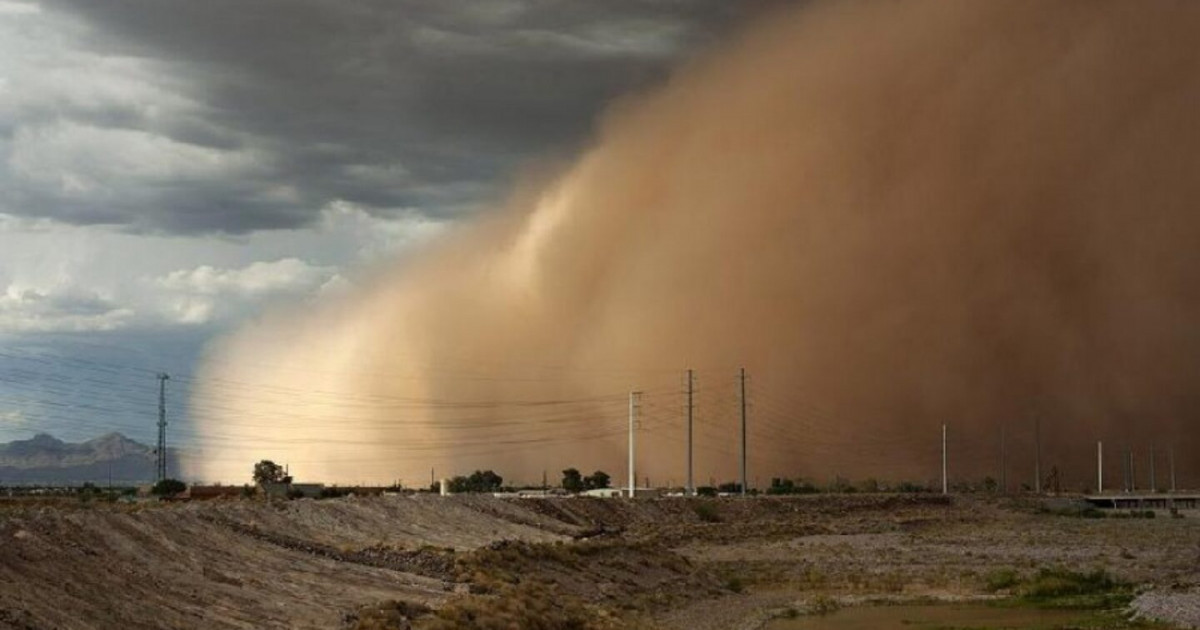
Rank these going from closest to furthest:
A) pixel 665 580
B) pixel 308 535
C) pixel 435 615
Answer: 1. pixel 435 615
2. pixel 308 535
3. pixel 665 580

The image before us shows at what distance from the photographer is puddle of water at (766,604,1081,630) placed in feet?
131

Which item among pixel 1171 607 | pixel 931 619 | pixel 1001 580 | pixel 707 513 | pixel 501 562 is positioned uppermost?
pixel 501 562

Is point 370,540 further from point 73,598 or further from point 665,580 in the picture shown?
point 73,598

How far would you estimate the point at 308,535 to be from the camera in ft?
134

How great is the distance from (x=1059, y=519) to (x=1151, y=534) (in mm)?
17658

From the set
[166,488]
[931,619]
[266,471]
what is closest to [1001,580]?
[931,619]

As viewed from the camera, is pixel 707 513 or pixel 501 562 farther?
pixel 707 513

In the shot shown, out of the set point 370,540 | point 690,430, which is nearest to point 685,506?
point 690,430

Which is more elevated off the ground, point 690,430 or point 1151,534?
point 690,430

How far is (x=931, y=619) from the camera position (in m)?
41.9

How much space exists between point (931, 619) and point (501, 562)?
13.4 m

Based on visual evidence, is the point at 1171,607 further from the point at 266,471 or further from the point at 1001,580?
the point at 266,471

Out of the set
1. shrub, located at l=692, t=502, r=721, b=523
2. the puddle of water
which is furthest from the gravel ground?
shrub, located at l=692, t=502, r=721, b=523

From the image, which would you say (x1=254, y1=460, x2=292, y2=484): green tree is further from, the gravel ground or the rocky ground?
the gravel ground
